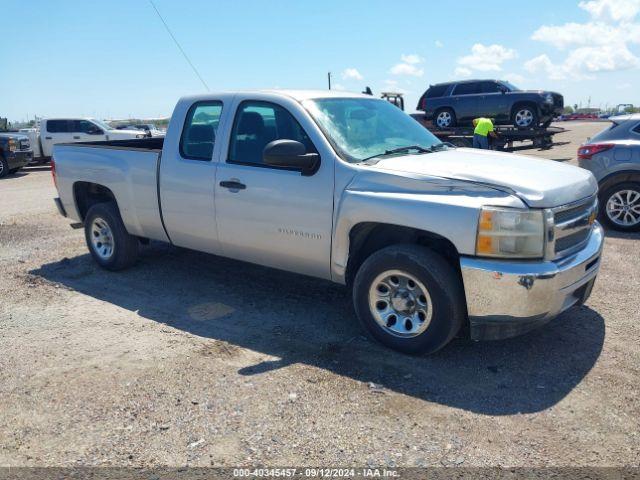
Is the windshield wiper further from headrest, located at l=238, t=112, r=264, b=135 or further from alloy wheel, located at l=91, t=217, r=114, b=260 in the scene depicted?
alloy wheel, located at l=91, t=217, r=114, b=260

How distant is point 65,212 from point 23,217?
3815mm

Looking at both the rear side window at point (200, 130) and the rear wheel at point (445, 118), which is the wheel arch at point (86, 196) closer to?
the rear side window at point (200, 130)

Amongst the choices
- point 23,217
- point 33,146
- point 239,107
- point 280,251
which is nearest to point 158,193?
point 239,107

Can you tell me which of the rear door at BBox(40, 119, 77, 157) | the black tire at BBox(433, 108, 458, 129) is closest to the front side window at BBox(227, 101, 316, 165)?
the black tire at BBox(433, 108, 458, 129)

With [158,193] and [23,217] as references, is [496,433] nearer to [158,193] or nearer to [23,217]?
[158,193]

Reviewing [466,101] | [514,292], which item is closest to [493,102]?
[466,101]

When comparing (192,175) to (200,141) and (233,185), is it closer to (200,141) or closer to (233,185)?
(200,141)

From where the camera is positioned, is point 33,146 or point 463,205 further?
point 33,146

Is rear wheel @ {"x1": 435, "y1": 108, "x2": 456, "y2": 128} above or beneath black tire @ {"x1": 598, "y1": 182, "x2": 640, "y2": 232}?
above

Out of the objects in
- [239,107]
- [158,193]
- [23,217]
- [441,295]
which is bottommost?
[23,217]

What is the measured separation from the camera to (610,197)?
775cm

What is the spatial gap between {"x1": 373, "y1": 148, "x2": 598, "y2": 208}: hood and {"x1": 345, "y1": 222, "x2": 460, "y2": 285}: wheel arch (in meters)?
0.43

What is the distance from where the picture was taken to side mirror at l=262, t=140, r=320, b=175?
4039mm

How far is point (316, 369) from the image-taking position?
386 cm
